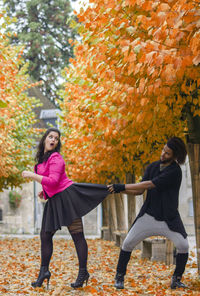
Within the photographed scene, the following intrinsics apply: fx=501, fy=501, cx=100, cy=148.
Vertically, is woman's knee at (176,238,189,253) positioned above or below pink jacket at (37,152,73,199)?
below

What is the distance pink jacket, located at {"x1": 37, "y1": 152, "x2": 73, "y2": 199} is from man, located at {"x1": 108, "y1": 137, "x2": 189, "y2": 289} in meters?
0.64

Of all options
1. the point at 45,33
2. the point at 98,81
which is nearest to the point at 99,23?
the point at 98,81

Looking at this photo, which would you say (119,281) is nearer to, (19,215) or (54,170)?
(54,170)

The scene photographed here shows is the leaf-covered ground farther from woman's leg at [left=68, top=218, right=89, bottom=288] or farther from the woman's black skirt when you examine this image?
the woman's black skirt

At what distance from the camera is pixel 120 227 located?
17047 mm

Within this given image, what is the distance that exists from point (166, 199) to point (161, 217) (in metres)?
0.23

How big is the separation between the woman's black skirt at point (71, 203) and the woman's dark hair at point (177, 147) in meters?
1.00

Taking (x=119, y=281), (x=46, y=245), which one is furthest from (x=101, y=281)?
(x=46, y=245)

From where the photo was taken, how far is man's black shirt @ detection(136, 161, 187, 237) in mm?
6035

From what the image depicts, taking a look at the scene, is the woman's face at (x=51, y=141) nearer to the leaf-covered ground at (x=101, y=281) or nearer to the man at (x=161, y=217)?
the man at (x=161, y=217)

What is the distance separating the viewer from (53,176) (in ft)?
20.2

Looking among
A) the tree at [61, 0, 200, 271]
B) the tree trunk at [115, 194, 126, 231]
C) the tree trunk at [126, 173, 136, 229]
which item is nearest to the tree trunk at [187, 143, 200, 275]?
the tree at [61, 0, 200, 271]

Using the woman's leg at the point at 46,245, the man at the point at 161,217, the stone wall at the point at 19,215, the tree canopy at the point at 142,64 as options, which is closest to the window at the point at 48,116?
the stone wall at the point at 19,215

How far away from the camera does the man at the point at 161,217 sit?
6.03 meters
